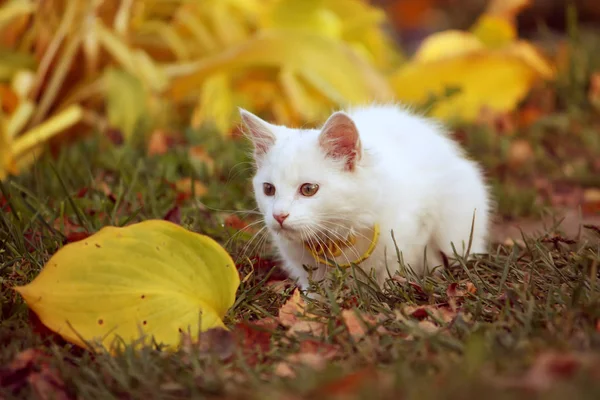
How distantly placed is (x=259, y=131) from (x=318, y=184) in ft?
1.00

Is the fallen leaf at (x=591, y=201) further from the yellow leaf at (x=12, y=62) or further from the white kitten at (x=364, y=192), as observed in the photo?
the yellow leaf at (x=12, y=62)

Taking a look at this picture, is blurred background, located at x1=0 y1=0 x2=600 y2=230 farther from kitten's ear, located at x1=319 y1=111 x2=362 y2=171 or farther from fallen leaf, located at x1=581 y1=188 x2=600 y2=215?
kitten's ear, located at x1=319 y1=111 x2=362 y2=171

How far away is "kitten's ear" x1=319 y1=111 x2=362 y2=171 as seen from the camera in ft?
7.66

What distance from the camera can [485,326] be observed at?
1899mm

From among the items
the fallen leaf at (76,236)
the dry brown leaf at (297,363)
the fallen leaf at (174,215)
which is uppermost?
the fallen leaf at (76,236)

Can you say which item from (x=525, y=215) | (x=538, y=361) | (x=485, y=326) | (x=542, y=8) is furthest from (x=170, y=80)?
(x=542, y=8)

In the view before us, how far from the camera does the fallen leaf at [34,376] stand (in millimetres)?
1779

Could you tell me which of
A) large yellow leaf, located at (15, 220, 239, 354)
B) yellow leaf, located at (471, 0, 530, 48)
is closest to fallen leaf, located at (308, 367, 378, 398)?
large yellow leaf, located at (15, 220, 239, 354)

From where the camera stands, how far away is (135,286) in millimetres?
2098

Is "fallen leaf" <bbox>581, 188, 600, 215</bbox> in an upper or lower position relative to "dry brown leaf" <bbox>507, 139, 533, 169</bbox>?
lower

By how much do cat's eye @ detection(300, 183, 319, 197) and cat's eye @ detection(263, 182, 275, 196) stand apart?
0.13m

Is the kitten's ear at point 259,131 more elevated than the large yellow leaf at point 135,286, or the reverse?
the kitten's ear at point 259,131

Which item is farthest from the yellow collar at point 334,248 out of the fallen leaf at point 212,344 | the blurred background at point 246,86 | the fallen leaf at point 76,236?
the blurred background at point 246,86

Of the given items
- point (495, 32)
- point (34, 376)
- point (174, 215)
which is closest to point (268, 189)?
point (174, 215)
